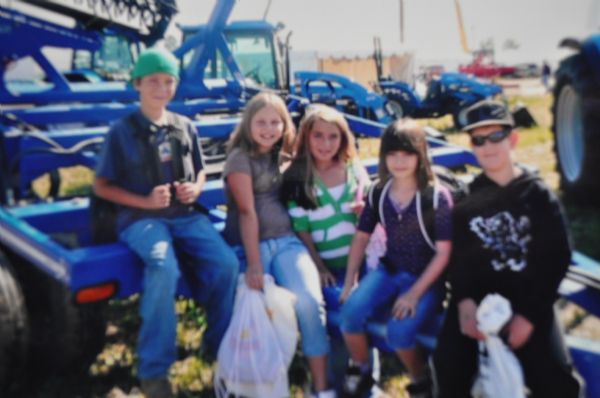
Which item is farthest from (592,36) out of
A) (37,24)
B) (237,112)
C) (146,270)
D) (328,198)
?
(37,24)

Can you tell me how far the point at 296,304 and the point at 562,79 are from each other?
3.99 meters

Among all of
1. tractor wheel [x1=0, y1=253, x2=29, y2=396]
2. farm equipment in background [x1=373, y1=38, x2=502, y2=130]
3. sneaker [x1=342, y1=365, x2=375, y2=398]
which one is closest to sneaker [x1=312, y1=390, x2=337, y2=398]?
sneaker [x1=342, y1=365, x2=375, y2=398]

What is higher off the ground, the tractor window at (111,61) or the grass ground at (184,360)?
the tractor window at (111,61)

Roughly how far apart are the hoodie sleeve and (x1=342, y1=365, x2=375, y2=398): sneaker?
0.72 m

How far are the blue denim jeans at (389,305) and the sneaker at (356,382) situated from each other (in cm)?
18

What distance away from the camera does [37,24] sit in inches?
199

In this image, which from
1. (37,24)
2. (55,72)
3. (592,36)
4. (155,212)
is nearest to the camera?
(155,212)

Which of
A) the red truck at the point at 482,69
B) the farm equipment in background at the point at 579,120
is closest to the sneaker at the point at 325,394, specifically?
the farm equipment in background at the point at 579,120

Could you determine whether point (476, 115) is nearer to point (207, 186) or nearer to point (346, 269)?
point (346, 269)

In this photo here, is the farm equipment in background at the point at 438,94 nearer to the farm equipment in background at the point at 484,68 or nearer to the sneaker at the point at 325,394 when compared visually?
the farm equipment in background at the point at 484,68

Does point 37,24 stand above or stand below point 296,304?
above

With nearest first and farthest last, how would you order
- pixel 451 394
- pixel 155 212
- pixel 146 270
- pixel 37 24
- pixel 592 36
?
1. pixel 451 394
2. pixel 146 270
3. pixel 155 212
4. pixel 592 36
5. pixel 37 24

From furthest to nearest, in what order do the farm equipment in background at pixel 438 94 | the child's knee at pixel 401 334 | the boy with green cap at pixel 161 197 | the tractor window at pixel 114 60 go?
the farm equipment in background at pixel 438 94 → the tractor window at pixel 114 60 → the boy with green cap at pixel 161 197 → the child's knee at pixel 401 334

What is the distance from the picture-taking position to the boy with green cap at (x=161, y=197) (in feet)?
8.05
